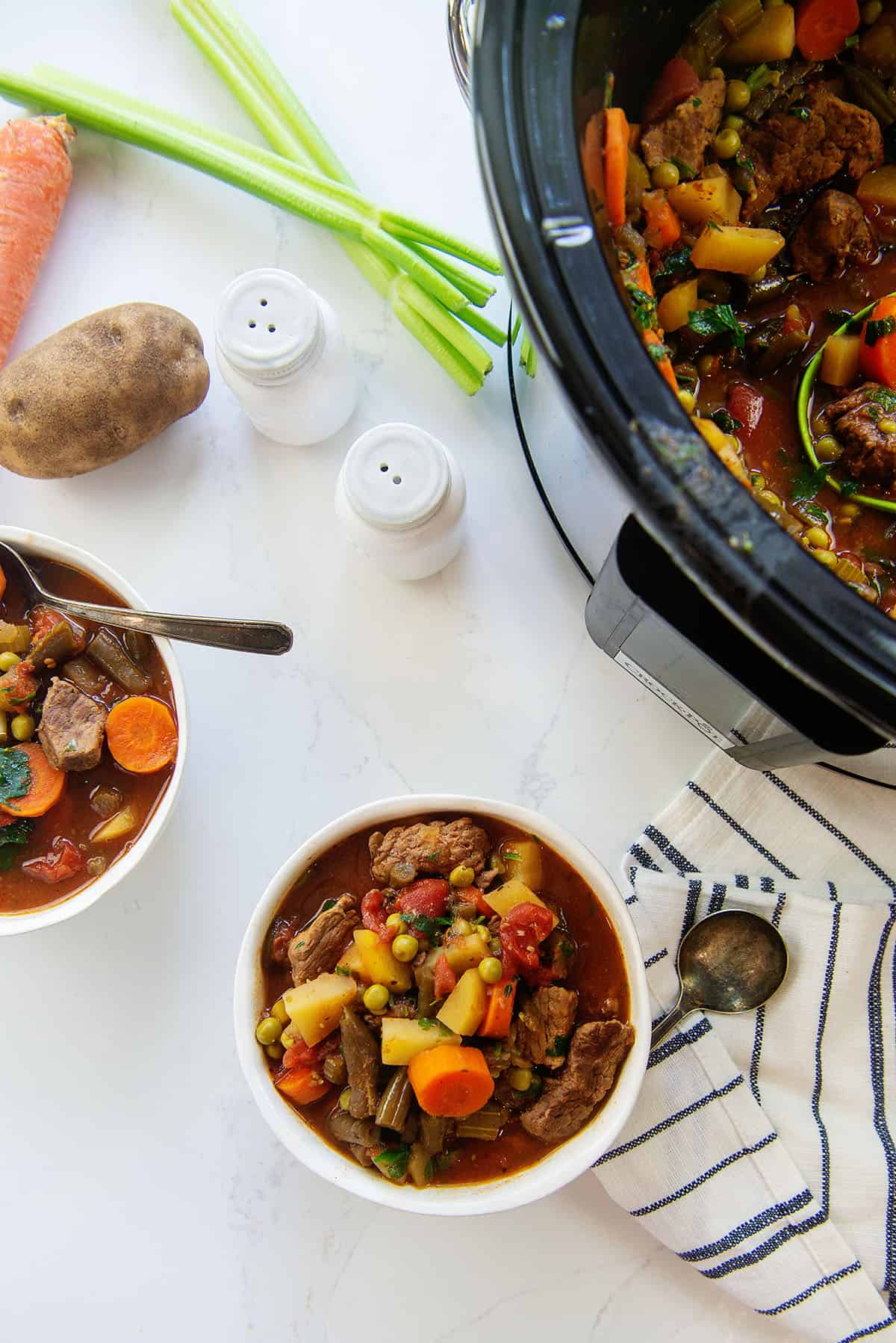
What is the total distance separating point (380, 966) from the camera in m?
1.63

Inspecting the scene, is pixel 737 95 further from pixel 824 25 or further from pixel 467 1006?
pixel 467 1006

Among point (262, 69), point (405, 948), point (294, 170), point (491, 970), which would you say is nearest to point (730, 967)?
point (491, 970)

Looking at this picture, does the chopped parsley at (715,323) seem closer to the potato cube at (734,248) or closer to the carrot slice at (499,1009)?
the potato cube at (734,248)

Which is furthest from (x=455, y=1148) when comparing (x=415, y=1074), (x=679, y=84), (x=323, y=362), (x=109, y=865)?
(x=679, y=84)

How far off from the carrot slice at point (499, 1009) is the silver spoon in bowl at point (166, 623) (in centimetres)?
70

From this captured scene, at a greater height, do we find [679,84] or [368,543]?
[679,84]

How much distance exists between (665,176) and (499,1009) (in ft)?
4.31

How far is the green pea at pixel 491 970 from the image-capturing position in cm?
158

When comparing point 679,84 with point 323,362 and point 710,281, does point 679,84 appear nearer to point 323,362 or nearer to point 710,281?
point 710,281

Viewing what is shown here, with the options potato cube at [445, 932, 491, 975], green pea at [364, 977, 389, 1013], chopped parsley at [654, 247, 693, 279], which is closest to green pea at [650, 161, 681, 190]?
chopped parsley at [654, 247, 693, 279]

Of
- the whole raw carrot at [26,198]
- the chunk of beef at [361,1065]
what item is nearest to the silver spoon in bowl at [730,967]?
the chunk of beef at [361,1065]

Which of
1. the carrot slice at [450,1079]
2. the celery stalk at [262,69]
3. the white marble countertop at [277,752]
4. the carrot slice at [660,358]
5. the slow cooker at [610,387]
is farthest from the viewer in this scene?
the celery stalk at [262,69]

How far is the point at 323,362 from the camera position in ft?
6.20

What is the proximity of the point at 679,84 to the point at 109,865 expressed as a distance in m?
1.61
